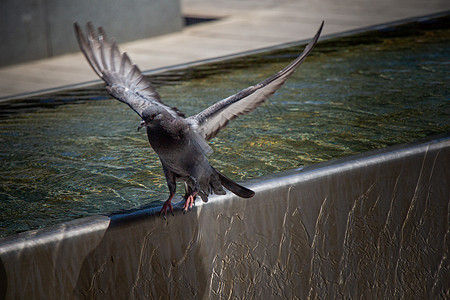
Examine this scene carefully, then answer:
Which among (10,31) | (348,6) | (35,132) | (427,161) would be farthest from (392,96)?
(348,6)

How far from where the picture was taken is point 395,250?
4.07m

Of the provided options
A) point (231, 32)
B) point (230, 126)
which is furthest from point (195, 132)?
point (231, 32)

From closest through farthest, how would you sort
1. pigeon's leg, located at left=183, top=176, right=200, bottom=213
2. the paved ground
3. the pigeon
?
the pigeon < pigeon's leg, located at left=183, top=176, right=200, bottom=213 < the paved ground

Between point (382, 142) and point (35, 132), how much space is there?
2.66 m

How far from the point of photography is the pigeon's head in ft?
10.5

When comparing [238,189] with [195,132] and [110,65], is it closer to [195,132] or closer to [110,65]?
[195,132]

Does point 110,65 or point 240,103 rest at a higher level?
point 110,65

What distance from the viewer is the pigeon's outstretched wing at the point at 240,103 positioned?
10.8 ft

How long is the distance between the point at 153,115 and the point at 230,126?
7.11ft

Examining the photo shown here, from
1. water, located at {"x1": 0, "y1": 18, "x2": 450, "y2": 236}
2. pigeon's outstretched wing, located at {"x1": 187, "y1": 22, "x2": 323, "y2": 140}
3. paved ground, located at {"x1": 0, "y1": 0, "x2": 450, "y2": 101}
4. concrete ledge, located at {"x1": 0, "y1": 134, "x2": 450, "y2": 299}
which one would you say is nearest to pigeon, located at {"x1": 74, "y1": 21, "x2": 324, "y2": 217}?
pigeon's outstretched wing, located at {"x1": 187, "y1": 22, "x2": 323, "y2": 140}

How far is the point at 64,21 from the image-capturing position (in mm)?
9289

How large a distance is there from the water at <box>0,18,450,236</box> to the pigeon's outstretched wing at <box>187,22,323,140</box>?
1.89ft

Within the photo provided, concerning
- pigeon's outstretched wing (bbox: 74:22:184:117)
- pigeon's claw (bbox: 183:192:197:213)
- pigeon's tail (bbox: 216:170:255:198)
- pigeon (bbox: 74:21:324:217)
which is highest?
pigeon's outstretched wing (bbox: 74:22:184:117)

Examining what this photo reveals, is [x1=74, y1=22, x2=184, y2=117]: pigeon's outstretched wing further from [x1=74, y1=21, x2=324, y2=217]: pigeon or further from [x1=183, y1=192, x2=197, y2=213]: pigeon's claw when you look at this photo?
[x1=183, y1=192, x2=197, y2=213]: pigeon's claw
